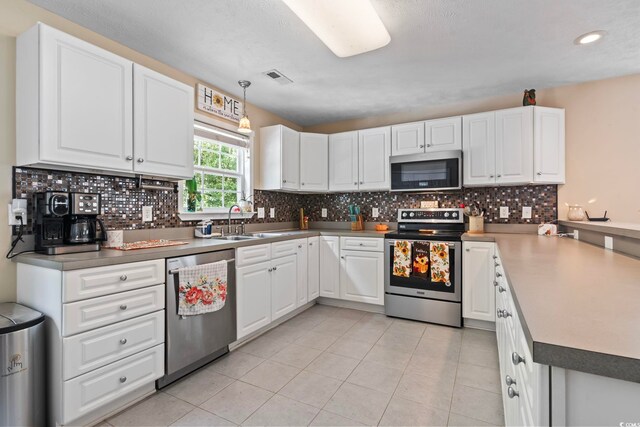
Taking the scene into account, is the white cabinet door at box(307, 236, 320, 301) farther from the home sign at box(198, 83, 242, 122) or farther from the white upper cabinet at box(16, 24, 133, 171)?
the white upper cabinet at box(16, 24, 133, 171)

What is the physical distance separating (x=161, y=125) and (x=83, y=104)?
50cm

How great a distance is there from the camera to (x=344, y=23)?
185 cm

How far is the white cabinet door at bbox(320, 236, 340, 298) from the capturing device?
3590mm

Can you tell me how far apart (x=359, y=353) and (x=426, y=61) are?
2475 millimetres

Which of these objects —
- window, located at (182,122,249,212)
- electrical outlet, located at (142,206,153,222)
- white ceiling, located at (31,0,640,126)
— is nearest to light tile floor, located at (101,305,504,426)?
electrical outlet, located at (142,206,153,222)

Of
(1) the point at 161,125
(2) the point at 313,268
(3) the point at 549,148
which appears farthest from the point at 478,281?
(1) the point at 161,125

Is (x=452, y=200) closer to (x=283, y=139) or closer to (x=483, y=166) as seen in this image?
(x=483, y=166)

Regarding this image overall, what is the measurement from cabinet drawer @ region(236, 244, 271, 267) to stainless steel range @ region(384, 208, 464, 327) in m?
1.31

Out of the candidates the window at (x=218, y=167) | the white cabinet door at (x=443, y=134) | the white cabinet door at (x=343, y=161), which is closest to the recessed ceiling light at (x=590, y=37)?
the white cabinet door at (x=443, y=134)

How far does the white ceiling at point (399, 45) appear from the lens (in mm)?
1902

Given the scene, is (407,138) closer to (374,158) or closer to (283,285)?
(374,158)

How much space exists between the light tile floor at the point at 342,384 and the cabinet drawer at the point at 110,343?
35 cm

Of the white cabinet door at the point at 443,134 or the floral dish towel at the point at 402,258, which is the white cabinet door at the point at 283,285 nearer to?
the floral dish towel at the point at 402,258

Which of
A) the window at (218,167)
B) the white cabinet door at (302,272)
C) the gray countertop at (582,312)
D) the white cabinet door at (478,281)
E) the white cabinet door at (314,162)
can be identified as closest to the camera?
the gray countertop at (582,312)
